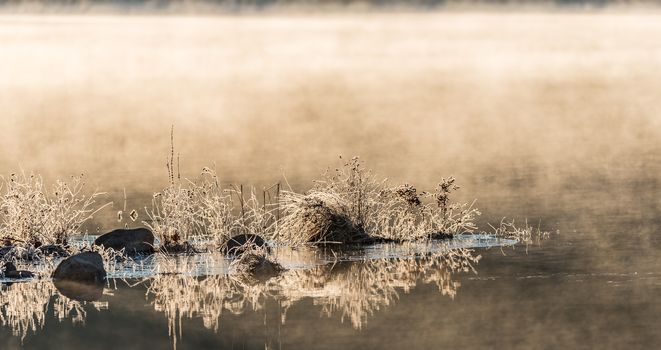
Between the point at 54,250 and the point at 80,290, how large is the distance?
2.60 meters

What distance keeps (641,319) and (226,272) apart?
5.24 meters

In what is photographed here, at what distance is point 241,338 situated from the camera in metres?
17.2

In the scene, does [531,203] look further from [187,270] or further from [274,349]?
[274,349]

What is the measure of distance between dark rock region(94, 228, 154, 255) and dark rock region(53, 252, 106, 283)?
1881mm

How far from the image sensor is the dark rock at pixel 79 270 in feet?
66.0

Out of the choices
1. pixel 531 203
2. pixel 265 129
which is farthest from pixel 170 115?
pixel 531 203

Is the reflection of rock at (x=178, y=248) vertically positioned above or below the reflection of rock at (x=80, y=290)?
above

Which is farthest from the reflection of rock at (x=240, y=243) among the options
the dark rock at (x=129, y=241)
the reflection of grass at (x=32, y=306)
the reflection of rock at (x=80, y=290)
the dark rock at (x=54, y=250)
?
the reflection of grass at (x=32, y=306)

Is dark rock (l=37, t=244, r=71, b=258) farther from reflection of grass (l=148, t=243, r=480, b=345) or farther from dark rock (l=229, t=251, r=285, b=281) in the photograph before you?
dark rock (l=229, t=251, r=285, b=281)

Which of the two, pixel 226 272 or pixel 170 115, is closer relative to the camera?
pixel 226 272

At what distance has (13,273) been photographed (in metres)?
20.4

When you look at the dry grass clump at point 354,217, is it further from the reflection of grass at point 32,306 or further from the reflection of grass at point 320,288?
the reflection of grass at point 32,306

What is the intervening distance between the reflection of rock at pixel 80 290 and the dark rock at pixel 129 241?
216 centimetres

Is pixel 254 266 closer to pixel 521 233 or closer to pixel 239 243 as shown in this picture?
pixel 239 243
